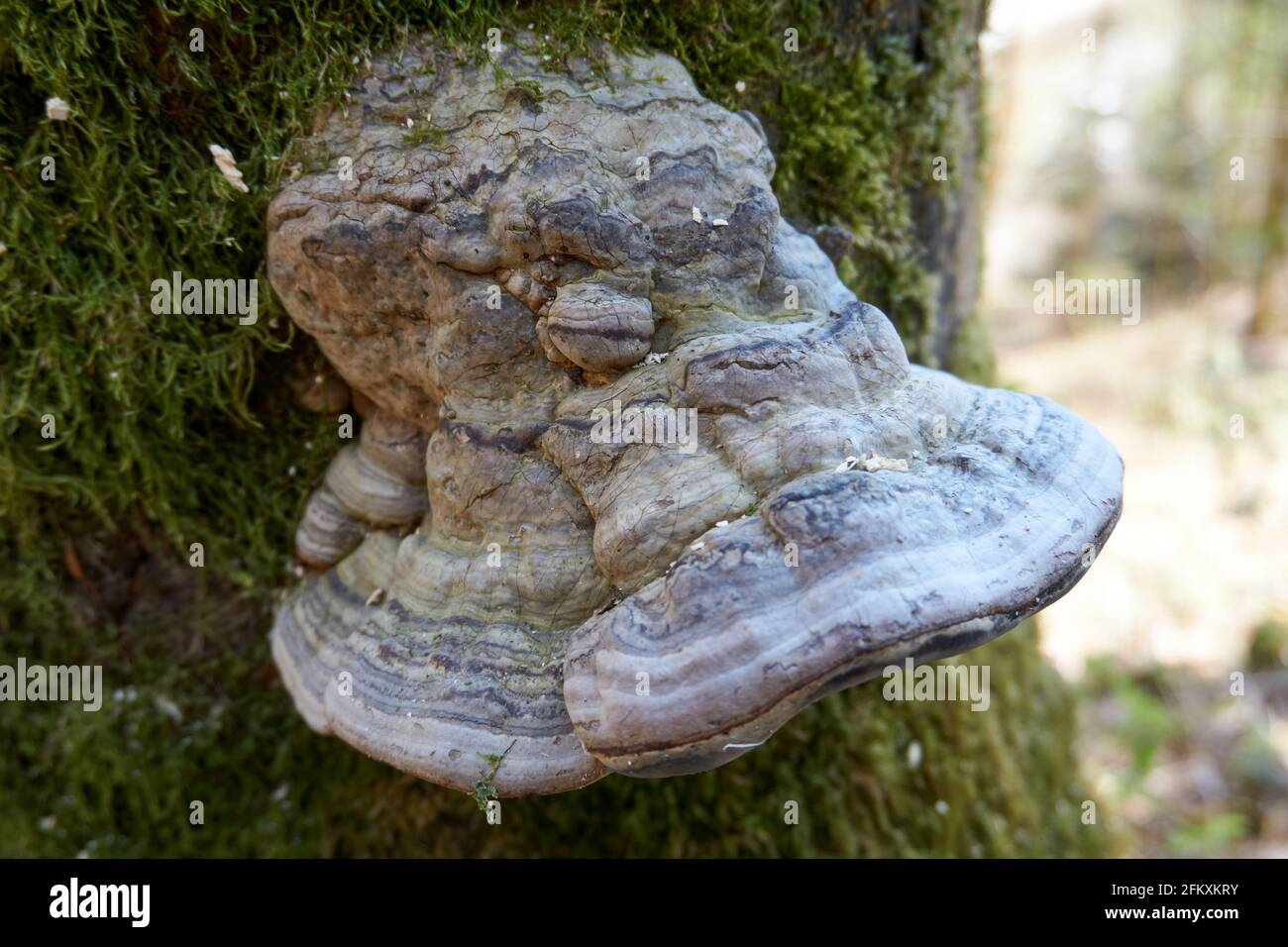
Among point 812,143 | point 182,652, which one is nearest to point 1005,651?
point 812,143

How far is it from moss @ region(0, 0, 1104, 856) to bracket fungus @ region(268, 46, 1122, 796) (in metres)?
0.24

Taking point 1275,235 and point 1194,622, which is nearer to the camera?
point 1194,622

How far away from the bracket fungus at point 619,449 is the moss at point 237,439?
237 mm

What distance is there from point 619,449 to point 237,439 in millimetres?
1320

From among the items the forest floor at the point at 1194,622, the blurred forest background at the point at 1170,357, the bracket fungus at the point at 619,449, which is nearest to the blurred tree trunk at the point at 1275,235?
the blurred forest background at the point at 1170,357

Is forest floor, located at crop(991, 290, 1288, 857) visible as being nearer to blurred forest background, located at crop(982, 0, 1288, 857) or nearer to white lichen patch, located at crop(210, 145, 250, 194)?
blurred forest background, located at crop(982, 0, 1288, 857)

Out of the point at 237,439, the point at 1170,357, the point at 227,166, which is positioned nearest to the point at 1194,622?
the point at 1170,357

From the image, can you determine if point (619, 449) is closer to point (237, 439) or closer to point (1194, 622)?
point (237, 439)

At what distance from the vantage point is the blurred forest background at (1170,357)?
5.37m

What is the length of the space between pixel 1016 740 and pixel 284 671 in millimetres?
2694

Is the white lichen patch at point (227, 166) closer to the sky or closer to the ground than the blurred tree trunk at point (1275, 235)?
closer to the ground

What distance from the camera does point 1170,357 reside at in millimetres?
11117

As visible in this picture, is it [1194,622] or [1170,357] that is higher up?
[1170,357]

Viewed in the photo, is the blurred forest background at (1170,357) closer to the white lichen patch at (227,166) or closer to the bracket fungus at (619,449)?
the bracket fungus at (619,449)
